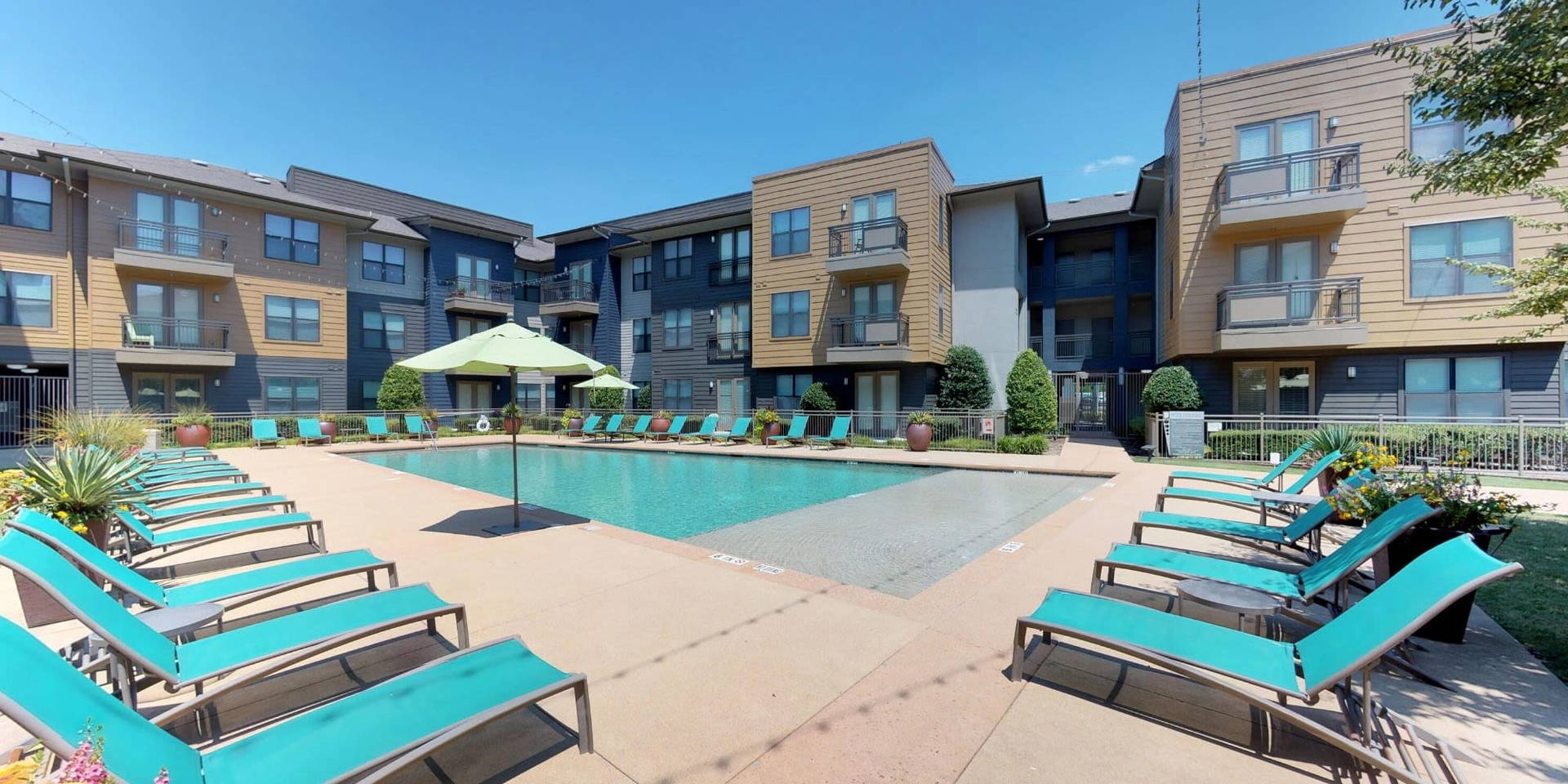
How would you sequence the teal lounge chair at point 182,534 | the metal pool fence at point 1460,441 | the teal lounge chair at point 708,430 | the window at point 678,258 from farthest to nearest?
the window at point 678,258 → the teal lounge chair at point 708,430 → the metal pool fence at point 1460,441 → the teal lounge chair at point 182,534

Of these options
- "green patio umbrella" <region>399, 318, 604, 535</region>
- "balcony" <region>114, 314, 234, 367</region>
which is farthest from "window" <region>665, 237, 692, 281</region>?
"green patio umbrella" <region>399, 318, 604, 535</region>

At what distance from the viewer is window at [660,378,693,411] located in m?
26.4

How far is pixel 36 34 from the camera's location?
9.12 metres

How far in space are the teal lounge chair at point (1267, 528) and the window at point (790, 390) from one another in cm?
1714

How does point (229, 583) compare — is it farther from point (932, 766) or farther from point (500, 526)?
point (932, 766)

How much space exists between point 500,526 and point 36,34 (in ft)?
35.3

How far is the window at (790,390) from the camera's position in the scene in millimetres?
23047

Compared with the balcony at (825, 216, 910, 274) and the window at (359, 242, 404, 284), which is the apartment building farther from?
the window at (359, 242, 404, 284)

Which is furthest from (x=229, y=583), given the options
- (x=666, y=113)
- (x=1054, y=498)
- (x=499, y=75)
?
(x=666, y=113)

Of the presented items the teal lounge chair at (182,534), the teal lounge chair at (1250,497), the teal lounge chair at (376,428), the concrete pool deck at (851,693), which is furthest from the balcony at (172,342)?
the teal lounge chair at (1250,497)

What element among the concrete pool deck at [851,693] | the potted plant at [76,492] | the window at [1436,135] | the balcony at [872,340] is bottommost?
the concrete pool deck at [851,693]

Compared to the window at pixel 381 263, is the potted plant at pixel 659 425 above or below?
below

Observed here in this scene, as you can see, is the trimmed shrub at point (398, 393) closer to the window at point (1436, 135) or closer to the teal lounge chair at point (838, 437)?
the teal lounge chair at point (838, 437)

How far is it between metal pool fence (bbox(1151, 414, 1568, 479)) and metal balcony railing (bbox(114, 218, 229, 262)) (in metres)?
33.4
